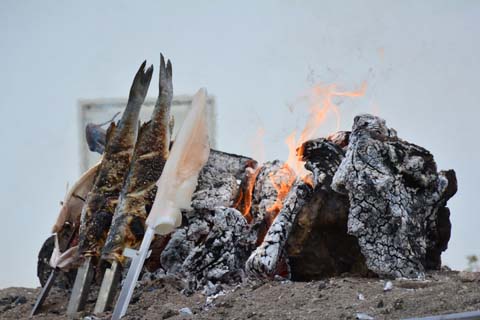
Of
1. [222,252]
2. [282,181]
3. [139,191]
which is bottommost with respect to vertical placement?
[222,252]

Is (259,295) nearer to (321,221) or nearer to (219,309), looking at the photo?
(219,309)

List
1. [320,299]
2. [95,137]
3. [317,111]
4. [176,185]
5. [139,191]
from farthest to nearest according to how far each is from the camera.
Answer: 1. [95,137]
2. [317,111]
3. [139,191]
4. [176,185]
5. [320,299]

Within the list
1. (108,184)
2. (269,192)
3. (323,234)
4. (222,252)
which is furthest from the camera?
(108,184)

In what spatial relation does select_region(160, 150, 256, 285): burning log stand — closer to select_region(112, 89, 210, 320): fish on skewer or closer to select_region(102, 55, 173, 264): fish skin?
select_region(102, 55, 173, 264): fish skin

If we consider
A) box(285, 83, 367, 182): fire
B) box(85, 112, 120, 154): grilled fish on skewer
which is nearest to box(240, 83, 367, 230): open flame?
box(285, 83, 367, 182): fire

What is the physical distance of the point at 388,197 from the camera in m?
4.23

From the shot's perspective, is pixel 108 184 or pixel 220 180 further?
pixel 220 180

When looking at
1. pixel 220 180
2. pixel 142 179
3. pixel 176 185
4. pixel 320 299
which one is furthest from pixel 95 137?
pixel 320 299

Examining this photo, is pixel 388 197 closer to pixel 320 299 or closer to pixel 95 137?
pixel 320 299

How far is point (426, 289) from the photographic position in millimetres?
3682

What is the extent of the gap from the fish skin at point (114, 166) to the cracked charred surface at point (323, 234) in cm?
110

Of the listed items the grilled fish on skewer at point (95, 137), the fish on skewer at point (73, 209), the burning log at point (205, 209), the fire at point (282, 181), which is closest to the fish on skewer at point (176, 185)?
the burning log at point (205, 209)

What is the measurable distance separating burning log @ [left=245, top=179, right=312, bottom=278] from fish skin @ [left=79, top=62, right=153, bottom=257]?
38.7 inches

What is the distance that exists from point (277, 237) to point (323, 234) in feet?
0.88
